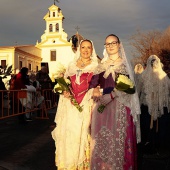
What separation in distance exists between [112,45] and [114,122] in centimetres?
100

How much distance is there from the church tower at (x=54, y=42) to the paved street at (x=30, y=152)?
49451mm

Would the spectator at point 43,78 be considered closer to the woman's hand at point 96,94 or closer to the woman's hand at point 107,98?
the woman's hand at point 96,94

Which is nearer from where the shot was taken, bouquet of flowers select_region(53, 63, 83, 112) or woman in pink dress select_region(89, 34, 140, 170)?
woman in pink dress select_region(89, 34, 140, 170)

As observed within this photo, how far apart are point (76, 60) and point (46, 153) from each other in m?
2.21

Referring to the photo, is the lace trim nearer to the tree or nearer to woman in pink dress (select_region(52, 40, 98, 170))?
woman in pink dress (select_region(52, 40, 98, 170))

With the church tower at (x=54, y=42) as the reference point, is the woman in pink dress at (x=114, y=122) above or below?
below

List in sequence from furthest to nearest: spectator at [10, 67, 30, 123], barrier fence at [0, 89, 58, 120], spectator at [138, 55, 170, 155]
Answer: spectator at [10, 67, 30, 123] < barrier fence at [0, 89, 58, 120] < spectator at [138, 55, 170, 155]

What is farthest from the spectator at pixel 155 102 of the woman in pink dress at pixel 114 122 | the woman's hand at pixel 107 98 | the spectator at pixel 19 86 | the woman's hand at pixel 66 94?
the spectator at pixel 19 86

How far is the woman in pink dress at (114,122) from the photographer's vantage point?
356 centimetres

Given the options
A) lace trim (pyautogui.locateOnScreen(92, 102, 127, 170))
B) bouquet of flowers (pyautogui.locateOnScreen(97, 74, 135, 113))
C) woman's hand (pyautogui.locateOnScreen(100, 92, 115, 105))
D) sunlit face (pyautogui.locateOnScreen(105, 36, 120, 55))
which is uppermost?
sunlit face (pyautogui.locateOnScreen(105, 36, 120, 55))

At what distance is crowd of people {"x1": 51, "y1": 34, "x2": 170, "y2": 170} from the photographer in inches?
141

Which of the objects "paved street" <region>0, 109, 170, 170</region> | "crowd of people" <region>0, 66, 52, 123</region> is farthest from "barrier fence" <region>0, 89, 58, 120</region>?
"paved street" <region>0, 109, 170, 170</region>

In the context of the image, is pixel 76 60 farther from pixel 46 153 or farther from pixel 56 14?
pixel 56 14

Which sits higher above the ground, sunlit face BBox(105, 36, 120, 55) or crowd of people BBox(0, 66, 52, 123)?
sunlit face BBox(105, 36, 120, 55)
